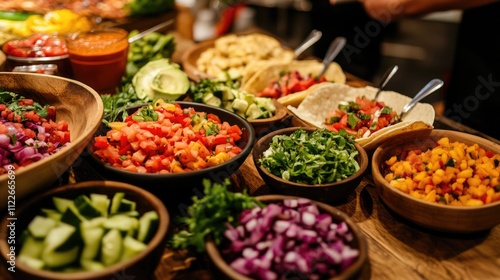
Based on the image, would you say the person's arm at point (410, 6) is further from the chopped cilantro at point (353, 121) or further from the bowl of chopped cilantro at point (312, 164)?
the bowl of chopped cilantro at point (312, 164)

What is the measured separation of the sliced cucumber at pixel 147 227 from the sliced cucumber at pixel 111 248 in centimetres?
8

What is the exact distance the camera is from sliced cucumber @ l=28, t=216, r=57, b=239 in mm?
1478

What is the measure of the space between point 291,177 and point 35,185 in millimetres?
968

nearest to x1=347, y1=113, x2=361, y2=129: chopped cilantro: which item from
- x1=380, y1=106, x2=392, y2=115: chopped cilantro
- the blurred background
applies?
x1=380, y1=106, x2=392, y2=115: chopped cilantro

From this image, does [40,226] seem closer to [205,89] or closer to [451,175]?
[205,89]

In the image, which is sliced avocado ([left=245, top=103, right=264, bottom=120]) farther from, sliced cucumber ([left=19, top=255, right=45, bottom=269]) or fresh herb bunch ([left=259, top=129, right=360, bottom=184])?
sliced cucumber ([left=19, top=255, right=45, bottom=269])

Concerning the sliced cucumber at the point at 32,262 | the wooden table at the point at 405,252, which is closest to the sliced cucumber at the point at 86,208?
the sliced cucumber at the point at 32,262

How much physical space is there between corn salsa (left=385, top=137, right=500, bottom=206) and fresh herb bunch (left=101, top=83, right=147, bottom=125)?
4.15ft

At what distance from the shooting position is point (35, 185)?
66.6 inches

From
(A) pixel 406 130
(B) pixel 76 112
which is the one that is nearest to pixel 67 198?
(B) pixel 76 112

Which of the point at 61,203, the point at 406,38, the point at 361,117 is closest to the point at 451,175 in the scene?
the point at 361,117

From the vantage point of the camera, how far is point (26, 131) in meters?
1.91

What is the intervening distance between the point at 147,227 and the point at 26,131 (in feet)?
2.47

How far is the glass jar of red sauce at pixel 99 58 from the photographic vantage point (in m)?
2.69
